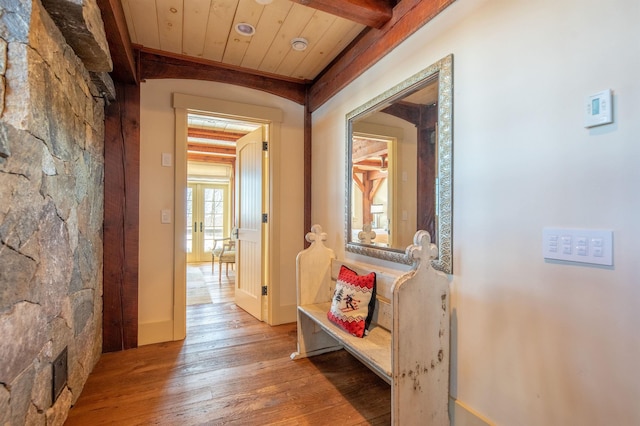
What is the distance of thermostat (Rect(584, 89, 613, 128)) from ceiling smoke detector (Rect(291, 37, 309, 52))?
2.01 metres

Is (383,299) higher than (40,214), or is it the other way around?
(40,214)

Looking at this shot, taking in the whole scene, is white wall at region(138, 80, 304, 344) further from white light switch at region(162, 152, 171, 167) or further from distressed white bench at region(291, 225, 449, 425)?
distressed white bench at region(291, 225, 449, 425)

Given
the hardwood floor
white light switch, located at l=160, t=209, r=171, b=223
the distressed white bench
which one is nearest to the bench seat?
the distressed white bench

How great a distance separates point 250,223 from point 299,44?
6.26 feet

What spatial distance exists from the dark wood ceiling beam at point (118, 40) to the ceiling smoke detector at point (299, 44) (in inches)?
46.7

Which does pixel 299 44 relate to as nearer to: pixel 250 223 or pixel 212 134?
pixel 250 223

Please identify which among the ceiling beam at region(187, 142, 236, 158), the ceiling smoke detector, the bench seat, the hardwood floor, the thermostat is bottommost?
the hardwood floor

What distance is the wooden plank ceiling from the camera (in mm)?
2072

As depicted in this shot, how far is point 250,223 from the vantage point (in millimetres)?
3521

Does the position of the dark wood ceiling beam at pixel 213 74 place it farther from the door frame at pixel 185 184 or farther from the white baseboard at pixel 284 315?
the white baseboard at pixel 284 315

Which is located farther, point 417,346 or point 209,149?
point 209,149

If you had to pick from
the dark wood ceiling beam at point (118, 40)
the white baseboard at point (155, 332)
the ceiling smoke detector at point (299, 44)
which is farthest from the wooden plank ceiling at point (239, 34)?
the white baseboard at point (155, 332)

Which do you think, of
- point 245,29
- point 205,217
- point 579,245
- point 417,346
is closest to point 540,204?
point 579,245

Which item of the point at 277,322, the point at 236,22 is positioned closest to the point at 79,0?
the point at 236,22
